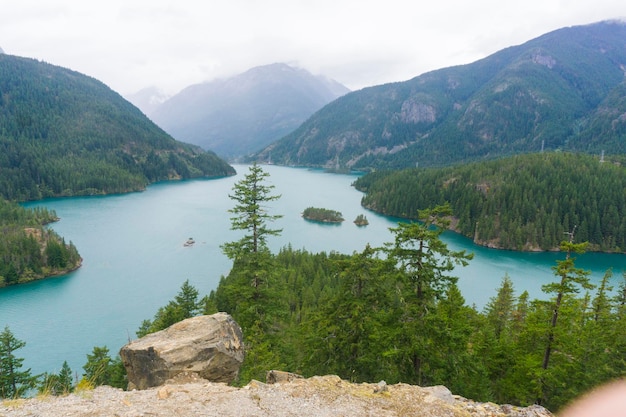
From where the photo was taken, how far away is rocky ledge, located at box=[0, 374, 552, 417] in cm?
826

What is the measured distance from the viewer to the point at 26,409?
8.07 metres

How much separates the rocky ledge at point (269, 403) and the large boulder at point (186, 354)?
2.36 m

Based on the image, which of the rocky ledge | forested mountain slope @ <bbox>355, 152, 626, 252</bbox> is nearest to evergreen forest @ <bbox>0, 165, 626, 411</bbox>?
the rocky ledge

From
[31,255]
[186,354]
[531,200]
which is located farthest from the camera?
[531,200]

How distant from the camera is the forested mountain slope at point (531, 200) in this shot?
95.2 meters

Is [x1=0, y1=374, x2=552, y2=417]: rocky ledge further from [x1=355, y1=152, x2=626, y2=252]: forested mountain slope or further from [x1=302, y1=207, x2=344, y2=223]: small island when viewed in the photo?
[x1=302, y1=207, x2=344, y2=223]: small island

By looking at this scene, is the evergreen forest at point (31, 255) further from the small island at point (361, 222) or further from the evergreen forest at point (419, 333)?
the small island at point (361, 222)

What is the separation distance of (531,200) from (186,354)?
388 ft

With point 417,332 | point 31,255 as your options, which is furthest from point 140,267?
point 417,332

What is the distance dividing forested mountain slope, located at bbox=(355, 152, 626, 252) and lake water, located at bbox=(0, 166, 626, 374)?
21.7ft

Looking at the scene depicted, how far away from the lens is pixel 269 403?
9.02 m

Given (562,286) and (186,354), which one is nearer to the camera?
(186,354)

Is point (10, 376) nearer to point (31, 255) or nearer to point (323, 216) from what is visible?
point (31, 255)

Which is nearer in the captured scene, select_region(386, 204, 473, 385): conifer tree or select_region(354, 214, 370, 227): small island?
select_region(386, 204, 473, 385): conifer tree
